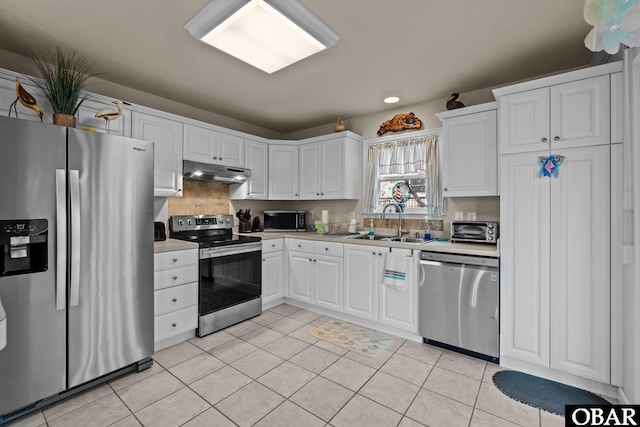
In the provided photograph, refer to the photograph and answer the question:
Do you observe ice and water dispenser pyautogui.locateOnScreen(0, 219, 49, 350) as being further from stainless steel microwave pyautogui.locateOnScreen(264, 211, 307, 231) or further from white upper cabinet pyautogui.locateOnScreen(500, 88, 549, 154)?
white upper cabinet pyautogui.locateOnScreen(500, 88, 549, 154)

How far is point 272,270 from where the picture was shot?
12.1 feet

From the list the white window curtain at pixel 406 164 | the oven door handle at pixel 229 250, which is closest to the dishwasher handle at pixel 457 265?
the white window curtain at pixel 406 164

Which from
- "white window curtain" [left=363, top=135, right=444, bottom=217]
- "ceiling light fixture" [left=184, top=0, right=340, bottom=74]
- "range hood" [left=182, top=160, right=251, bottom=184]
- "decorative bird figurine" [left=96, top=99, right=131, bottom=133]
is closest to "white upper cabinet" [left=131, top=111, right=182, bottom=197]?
"range hood" [left=182, top=160, right=251, bottom=184]

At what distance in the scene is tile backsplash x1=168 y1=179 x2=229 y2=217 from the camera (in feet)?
11.2

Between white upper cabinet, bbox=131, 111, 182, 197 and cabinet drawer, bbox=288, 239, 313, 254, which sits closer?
white upper cabinet, bbox=131, 111, 182, 197

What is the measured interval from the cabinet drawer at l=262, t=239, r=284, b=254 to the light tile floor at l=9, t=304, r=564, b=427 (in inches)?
44.6

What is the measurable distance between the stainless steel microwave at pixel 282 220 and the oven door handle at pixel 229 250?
734mm

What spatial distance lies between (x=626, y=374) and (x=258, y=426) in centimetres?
236

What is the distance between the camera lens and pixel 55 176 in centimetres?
186

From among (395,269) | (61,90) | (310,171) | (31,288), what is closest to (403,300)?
(395,269)

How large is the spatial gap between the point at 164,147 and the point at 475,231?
10.6 feet

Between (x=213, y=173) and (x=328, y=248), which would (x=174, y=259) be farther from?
(x=328, y=248)

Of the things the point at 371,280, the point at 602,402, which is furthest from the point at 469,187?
the point at 602,402

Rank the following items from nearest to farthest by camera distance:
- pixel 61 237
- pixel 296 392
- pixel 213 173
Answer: pixel 61 237
pixel 296 392
pixel 213 173
